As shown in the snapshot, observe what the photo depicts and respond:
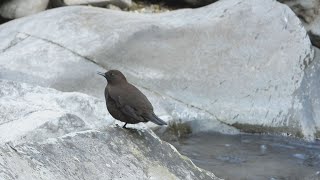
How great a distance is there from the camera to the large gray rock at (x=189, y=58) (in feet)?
25.6

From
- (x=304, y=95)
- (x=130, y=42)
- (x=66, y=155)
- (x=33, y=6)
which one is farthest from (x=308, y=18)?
(x=66, y=155)

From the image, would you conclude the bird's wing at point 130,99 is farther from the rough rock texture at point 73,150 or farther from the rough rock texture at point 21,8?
the rough rock texture at point 21,8

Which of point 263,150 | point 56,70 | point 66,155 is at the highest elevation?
point 66,155

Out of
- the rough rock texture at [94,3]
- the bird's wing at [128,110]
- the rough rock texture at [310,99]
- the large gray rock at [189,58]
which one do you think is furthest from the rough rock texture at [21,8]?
the bird's wing at [128,110]

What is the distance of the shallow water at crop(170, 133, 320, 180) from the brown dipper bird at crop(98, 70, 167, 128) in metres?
2.04

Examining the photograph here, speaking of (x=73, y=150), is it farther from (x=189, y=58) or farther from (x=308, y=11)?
(x=308, y=11)

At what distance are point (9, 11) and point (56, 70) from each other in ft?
8.72

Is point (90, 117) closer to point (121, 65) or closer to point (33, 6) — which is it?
point (121, 65)

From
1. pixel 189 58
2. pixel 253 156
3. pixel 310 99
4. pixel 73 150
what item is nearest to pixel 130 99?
pixel 73 150

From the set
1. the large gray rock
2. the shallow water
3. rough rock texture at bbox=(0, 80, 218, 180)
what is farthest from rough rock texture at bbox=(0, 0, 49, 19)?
rough rock texture at bbox=(0, 80, 218, 180)

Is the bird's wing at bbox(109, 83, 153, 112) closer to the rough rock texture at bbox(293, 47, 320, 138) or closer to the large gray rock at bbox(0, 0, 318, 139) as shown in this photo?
the large gray rock at bbox(0, 0, 318, 139)

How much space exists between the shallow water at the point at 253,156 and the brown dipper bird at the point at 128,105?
2043 millimetres

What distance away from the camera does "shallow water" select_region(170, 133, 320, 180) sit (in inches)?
266

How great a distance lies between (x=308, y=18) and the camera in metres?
10.3
